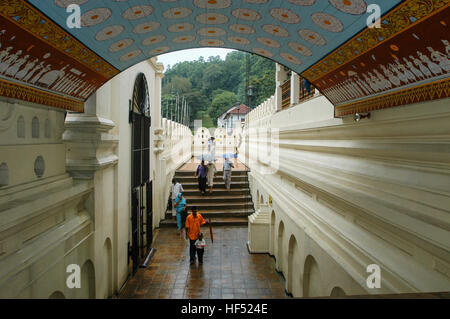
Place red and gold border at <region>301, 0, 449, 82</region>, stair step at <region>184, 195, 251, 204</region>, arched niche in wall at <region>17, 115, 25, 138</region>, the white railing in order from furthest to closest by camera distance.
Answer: stair step at <region>184, 195, 251, 204</region>
the white railing
arched niche in wall at <region>17, 115, 25, 138</region>
red and gold border at <region>301, 0, 449, 82</region>

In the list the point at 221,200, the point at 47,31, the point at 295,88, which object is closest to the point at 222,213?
the point at 221,200

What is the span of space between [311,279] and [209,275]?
3.13 metres

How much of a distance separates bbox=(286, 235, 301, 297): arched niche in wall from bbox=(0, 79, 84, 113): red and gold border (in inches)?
180

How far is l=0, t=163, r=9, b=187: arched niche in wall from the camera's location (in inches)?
130

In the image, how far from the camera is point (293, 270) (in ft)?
21.9

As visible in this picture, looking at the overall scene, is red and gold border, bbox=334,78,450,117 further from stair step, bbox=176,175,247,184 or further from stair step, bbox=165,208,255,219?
stair step, bbox=176,175,247,184

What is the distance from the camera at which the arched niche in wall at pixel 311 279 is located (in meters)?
5.12

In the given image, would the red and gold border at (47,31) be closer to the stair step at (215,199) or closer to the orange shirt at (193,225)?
the orange shirt at (193,225)

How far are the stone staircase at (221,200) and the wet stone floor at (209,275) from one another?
83.8 inches

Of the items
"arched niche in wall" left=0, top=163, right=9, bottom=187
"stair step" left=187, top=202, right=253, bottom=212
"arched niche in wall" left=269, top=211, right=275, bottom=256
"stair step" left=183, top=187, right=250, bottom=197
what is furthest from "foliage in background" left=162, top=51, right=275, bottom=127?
"arched niche in wall" left=0, top=163, right=9, bottom=187

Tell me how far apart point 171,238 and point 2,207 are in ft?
26.1

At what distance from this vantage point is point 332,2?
2.92m

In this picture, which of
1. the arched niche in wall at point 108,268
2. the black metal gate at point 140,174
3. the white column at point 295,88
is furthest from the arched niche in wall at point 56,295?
the white column at point 295,88
